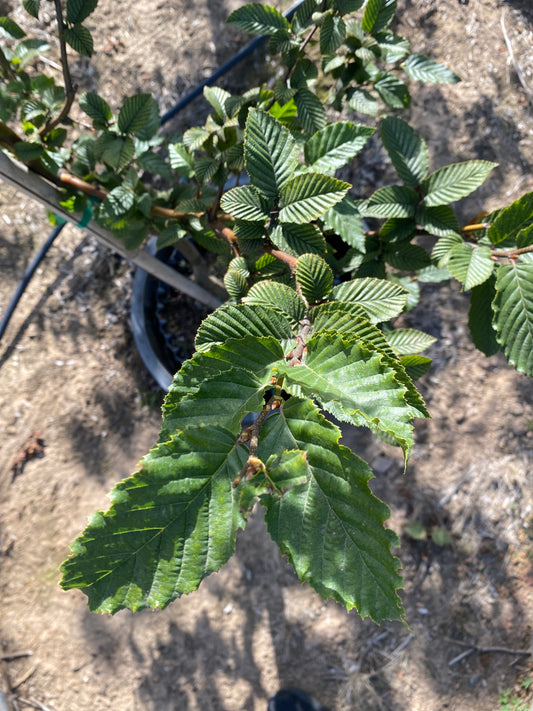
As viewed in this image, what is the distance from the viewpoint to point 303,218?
3.50ft

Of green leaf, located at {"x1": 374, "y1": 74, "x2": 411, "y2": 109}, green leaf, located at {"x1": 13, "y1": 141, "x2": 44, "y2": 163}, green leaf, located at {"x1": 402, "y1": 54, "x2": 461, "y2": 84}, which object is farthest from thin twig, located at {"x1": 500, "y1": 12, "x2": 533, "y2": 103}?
green leaf, located at {"x1": 13, "y1": 141, "x2": 44, "y2": 163}

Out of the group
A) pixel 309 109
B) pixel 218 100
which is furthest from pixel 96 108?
pixel 309 109

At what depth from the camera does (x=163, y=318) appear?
93.1 inches

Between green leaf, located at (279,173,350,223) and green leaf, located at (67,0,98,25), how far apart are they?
684 mm

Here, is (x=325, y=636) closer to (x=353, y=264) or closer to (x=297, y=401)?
(x=353, y=264)

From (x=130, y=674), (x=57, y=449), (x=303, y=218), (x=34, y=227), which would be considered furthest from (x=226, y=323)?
(x=130, y=674)

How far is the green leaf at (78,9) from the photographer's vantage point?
1.18 meters

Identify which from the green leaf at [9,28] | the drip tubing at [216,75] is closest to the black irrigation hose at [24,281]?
the drip tubing at [216,75]

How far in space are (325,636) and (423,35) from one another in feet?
10.4

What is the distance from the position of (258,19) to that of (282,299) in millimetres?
878

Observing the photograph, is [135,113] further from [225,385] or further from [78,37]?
[225,385]

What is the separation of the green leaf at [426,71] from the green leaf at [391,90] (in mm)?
74

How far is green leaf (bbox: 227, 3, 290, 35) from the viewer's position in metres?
1.30

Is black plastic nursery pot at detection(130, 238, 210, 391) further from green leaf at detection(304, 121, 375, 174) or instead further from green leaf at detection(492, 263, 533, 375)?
green leaf at detection(492, 263, 533, 375)
